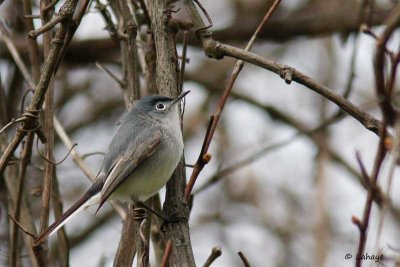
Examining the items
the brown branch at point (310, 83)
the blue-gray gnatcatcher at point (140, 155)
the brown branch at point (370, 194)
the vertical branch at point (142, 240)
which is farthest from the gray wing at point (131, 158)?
the brown branch at point (370, 194)

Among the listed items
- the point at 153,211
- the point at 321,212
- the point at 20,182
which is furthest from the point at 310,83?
the point at 321,212

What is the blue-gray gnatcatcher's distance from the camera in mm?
2770

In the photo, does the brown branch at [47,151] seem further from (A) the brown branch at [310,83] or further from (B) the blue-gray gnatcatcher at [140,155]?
(A) the brown branch at [310,83]

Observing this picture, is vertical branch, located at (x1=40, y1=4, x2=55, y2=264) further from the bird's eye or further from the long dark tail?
the bird's eye

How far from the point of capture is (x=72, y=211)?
8.98ft

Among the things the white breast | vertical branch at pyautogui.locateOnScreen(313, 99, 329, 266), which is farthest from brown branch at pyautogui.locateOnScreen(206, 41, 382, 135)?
vertical branch at pyautogui.locateOnScreen(313, 99, 329, 266)

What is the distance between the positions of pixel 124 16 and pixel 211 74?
3796 millimetres

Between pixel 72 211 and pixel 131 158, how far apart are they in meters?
0.40

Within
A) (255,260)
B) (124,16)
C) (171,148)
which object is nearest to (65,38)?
(124,16)

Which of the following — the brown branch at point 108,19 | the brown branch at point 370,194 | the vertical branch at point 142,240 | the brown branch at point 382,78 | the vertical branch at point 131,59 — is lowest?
the brown branch at point 370,194

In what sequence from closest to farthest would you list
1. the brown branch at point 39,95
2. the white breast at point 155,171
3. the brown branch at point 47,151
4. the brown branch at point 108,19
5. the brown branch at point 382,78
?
the brown branch at point 382,78 < the brown branch at point 39,95 < the brown branch at point 47,151 < the white breast at point 155,171 < the brown branch at point 108,19

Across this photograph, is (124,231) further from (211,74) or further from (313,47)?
(313,47)

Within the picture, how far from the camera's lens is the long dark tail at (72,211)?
245 cm

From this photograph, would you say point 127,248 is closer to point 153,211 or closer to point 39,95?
point 153,211
